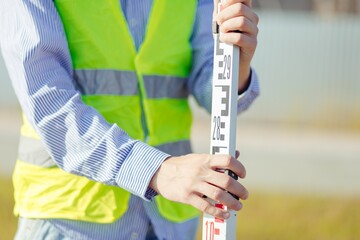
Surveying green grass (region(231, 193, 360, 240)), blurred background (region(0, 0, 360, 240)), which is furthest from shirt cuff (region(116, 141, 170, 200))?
blurred background (region(0, 0, 360, 240))

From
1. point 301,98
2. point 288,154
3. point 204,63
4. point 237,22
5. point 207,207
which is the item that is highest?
point 237,22

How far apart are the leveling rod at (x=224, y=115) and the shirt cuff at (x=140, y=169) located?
156 millimetres

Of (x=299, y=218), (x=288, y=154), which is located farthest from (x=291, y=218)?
(x=288, y=154)

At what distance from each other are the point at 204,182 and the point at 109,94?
57 cm

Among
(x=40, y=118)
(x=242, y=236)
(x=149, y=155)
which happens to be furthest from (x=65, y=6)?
(x=242, y=236)

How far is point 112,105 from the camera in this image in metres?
3.00

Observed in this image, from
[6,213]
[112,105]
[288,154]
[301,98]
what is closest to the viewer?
[112,105]

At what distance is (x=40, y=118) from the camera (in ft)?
9.27

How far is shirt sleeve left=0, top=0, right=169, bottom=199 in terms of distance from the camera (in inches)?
107

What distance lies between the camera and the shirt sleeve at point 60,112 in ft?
8.90

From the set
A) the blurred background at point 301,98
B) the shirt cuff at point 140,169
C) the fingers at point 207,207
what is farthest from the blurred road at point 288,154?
the fingers at point 207,207

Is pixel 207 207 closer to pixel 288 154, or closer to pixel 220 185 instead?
pixel 220 185

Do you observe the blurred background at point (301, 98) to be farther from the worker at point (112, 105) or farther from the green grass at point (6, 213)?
the worker at point (112, 105)

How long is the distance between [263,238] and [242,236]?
0.14 metres
